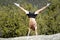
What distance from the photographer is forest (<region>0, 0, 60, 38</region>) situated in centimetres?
763

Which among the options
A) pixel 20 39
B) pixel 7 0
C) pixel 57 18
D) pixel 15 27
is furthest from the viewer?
pixel 7 0

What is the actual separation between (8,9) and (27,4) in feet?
2.34

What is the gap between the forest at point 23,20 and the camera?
301 inches

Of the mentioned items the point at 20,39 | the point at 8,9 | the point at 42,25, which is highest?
the point at 8,9

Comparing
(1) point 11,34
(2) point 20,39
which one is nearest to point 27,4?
(1) point 11,34

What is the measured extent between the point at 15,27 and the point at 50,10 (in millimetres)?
1576

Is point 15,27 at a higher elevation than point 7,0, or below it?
below

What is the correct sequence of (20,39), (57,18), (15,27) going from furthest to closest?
(57,18) < (15,27) < (20,39)

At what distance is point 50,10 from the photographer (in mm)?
8570

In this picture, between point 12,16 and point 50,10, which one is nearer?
point 12,16

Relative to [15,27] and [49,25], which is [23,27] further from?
[49,25]

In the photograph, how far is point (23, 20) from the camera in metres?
7.91

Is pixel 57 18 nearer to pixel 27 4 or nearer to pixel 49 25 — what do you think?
pixel 49 25

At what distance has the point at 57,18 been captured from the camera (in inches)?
323
